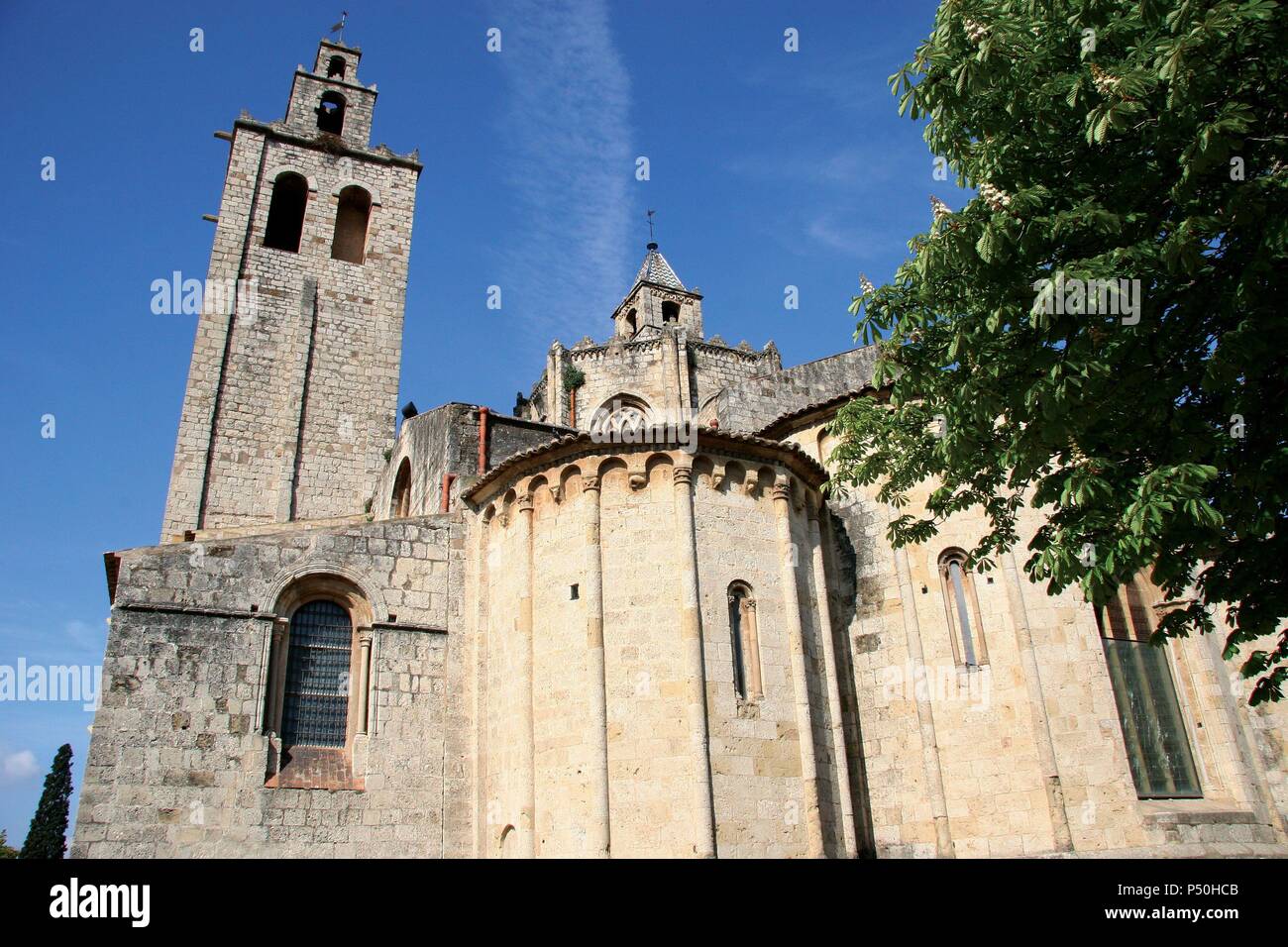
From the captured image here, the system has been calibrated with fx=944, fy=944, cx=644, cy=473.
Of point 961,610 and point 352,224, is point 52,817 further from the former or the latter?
point 961,610

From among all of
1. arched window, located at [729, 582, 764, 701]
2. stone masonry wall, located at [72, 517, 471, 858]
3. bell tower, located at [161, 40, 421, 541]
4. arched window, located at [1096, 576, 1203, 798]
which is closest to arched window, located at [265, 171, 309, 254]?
bell tower, located at [161, 40, 421, 541]

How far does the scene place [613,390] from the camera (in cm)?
3591

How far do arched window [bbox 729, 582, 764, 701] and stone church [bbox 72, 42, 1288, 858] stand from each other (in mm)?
37

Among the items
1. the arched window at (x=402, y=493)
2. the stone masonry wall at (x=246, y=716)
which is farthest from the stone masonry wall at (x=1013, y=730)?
the arched window at (x=402, y=493)

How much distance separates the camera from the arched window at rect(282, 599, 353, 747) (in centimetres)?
1373

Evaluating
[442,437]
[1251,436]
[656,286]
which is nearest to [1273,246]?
[1251,436]

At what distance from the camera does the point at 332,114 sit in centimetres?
3397

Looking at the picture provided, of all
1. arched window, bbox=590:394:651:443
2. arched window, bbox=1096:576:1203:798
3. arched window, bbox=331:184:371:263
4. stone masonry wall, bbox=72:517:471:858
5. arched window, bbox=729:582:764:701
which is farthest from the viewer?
arched window, bbox=590:394:651:443

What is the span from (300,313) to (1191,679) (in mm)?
24787

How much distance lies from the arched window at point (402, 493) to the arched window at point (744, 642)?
10.7 metres

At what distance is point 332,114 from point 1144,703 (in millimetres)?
31871

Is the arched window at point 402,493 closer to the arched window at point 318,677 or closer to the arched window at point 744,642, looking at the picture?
the arched window at point 318,677

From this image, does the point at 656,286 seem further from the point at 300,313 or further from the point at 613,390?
the point at 300,313

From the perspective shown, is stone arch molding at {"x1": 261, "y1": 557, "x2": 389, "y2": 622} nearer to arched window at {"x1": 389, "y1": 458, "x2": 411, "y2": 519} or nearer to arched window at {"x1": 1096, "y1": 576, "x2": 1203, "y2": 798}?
arched window at {"x1": 389, "y1": 458, "x2": 411, "y2": 519}
